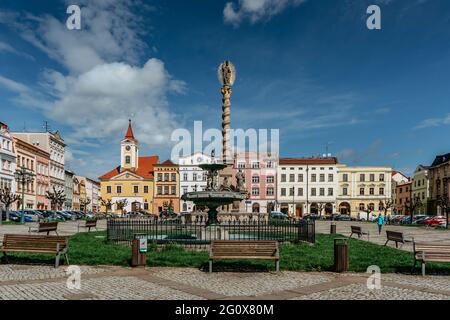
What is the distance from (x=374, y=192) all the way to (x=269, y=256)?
249 feet

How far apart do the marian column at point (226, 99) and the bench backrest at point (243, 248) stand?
24144 millimetres

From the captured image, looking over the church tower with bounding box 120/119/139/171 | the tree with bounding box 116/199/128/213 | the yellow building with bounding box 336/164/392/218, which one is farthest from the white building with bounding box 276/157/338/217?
the church tower with bounding box 120/119/139/171

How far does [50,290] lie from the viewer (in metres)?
8.00

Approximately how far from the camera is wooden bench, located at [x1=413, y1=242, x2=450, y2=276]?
33.5ft

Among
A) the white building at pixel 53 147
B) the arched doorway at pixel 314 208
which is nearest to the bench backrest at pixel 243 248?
the white building at pixel 53 147

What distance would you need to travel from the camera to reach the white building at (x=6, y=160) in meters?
52.7

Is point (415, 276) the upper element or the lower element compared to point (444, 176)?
lower

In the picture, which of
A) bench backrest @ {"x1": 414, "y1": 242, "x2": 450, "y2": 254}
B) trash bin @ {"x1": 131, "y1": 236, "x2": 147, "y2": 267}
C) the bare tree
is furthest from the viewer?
the bare tree

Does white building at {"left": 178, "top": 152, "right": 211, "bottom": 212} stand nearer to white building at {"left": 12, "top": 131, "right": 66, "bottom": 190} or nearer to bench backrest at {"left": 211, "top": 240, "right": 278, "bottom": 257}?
white building at {"left": 12, "top": 131, "right": 66, "bottom": 190}

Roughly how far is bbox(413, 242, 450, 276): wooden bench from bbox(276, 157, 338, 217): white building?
2732 inches

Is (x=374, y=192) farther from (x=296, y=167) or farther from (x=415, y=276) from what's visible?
(x=415, y=276)

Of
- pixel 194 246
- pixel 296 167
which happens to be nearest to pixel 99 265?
pixel 194 246

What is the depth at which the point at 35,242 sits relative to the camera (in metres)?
11.0
